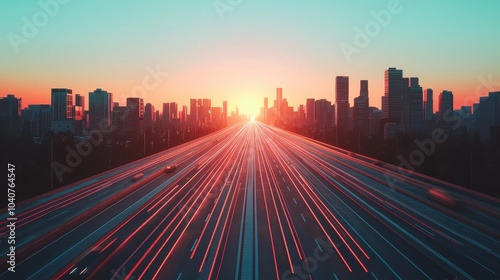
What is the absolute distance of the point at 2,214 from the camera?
2631 centimetres

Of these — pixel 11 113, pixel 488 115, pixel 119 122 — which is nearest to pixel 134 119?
pixel 119 122

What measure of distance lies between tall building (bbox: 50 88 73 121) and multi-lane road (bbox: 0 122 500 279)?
125289mm

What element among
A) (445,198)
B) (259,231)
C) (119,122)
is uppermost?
(119,122)

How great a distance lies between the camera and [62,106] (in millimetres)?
155250

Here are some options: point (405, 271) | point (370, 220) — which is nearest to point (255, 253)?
point (405, 271)

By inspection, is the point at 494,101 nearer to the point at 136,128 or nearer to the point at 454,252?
the point at 136,128

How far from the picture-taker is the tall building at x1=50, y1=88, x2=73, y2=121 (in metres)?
152

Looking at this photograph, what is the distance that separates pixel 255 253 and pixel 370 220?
915 cm

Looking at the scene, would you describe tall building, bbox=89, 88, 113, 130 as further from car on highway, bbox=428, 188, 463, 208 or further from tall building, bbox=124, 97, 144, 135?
car on highway, bbox=428, 188, 463, 208

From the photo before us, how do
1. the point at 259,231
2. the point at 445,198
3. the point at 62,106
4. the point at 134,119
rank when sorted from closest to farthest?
1. the point at 259,231
2. the point at 445,198
3. the point at 134,119
4. the point at 62,106

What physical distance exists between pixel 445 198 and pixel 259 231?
50.1 feet

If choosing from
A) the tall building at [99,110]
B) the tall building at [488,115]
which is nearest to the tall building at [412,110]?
the tall building at [488,115]

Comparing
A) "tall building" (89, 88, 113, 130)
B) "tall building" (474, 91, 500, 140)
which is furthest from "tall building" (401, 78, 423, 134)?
"tall building" (89, 88, 113, 130)

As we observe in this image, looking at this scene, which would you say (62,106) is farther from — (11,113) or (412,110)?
(412,110)
